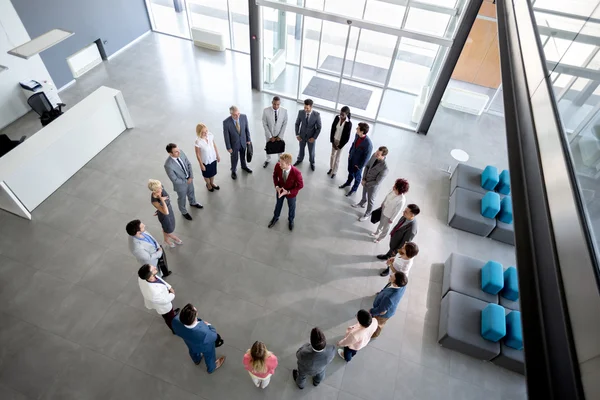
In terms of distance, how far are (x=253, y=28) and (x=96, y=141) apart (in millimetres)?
4300

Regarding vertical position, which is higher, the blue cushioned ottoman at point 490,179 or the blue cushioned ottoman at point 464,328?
the blue cushioned ottoman at point 490,179

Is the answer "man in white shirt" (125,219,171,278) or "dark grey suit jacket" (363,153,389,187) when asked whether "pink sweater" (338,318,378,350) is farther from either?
"man in white shirt" (125,219,171,278)

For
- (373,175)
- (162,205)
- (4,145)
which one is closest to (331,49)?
(373,175)

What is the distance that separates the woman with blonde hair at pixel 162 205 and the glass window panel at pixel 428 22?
5782 mm

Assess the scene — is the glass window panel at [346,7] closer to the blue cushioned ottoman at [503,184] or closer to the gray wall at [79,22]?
the blue cushioned ottoman at [503,184]

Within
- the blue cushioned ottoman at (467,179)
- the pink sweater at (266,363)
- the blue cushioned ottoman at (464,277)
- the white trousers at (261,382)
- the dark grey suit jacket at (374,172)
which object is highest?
the dark grey suit jacket at (374,172)

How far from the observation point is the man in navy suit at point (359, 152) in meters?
5.70

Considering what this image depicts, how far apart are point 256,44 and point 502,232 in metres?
6.70

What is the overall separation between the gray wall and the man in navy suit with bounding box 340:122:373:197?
7.47 meters

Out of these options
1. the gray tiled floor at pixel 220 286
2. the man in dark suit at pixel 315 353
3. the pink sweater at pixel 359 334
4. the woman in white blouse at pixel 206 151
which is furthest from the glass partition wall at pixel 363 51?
the man in dark suit at pixel 315 353

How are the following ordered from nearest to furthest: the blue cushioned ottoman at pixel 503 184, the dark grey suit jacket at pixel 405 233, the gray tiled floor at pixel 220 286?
the gray tiled floor at pixel 220 286
the dark grey suit jacket at pixel 405 233
the blue cushioned ottoman at pixel 503 184

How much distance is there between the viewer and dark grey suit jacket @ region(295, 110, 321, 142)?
6422 millimetres

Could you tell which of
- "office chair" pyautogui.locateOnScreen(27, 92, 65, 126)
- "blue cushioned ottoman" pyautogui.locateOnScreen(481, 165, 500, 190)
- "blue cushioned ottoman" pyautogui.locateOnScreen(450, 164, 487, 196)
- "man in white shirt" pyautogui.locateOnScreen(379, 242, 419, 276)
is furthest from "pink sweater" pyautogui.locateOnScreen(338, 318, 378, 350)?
"office chair" pyautogui.locateOnScreen(27, 92, 65, 126)

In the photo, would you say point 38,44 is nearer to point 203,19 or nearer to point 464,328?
point 464,328
